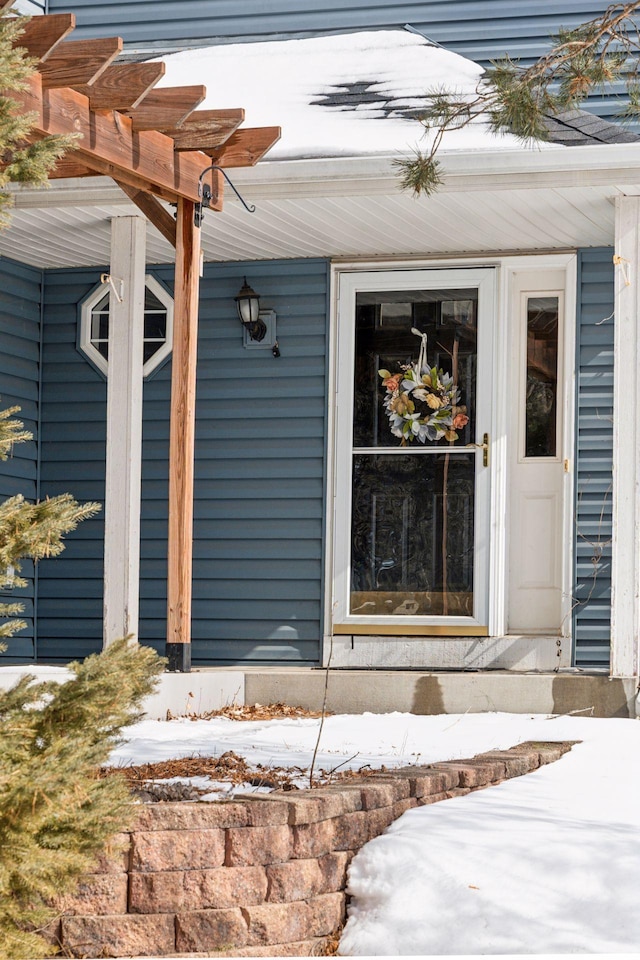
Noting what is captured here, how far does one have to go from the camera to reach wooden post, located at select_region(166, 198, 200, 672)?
19.6 ft

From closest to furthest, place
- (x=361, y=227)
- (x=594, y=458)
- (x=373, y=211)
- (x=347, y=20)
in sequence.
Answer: (x=373, y=211), (x=361, y=227), (x=594, y=458), (x=347, y=20)

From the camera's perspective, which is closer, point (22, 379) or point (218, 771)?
point (218, 771)

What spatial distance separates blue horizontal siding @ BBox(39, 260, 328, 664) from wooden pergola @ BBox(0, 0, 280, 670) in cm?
160

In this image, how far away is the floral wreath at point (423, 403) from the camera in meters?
7.41

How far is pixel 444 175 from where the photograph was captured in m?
6.23

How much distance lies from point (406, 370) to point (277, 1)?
8.74 ft

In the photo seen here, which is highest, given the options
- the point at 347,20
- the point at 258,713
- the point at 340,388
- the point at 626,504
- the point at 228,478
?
the point at 347,20

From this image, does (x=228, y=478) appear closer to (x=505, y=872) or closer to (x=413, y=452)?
(x=413, y=452)

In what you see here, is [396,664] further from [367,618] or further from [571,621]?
[571,621]

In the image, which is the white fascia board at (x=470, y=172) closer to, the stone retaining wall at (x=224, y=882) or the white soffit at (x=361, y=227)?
the white soffit at (x=361, y=227)

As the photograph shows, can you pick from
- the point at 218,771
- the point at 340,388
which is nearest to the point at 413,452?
the point at 340,388

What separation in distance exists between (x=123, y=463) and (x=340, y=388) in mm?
1633

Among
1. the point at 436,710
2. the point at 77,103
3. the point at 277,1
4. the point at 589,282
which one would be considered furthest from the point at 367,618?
the point at 277,1

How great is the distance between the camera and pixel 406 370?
751 cm
